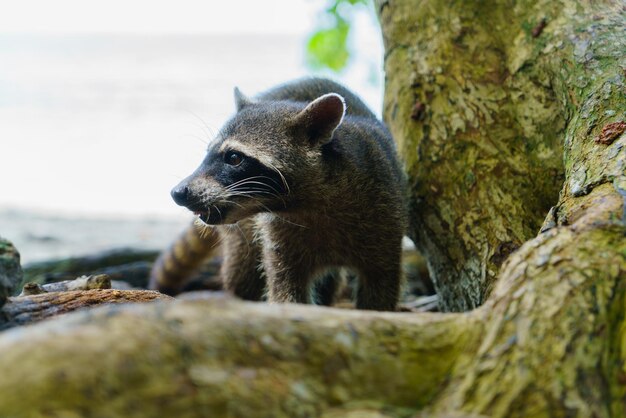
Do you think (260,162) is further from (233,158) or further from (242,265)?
(242,265)

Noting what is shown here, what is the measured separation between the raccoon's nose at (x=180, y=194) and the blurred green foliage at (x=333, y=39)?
3.82 m

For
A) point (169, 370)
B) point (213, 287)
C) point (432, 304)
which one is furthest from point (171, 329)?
point (213, 287)

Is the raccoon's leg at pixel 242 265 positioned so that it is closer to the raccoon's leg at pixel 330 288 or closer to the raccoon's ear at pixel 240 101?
the raccoon's leg at pixel 330 288

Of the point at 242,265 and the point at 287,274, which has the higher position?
the point at 242,265

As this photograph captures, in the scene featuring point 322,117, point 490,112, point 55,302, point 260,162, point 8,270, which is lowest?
point 55,302

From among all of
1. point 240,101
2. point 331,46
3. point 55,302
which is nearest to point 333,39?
point 331,46

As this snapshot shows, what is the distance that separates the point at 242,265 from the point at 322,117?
1.78m

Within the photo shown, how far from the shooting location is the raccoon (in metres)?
4.02

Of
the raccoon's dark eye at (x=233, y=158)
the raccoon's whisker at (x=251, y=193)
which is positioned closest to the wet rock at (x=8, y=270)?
the raccoon's whisker at (x=251, y=193)

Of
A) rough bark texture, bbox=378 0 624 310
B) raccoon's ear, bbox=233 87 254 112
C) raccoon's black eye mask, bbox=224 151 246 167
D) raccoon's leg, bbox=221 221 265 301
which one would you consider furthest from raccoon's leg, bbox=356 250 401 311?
raccoon's ear, bbox=233 87 254 112

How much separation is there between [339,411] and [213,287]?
4.90 metres

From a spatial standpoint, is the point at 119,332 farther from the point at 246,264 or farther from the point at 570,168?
the point at 246,264

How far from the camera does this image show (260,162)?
4.02m

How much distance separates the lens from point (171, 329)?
1882 millimetres
